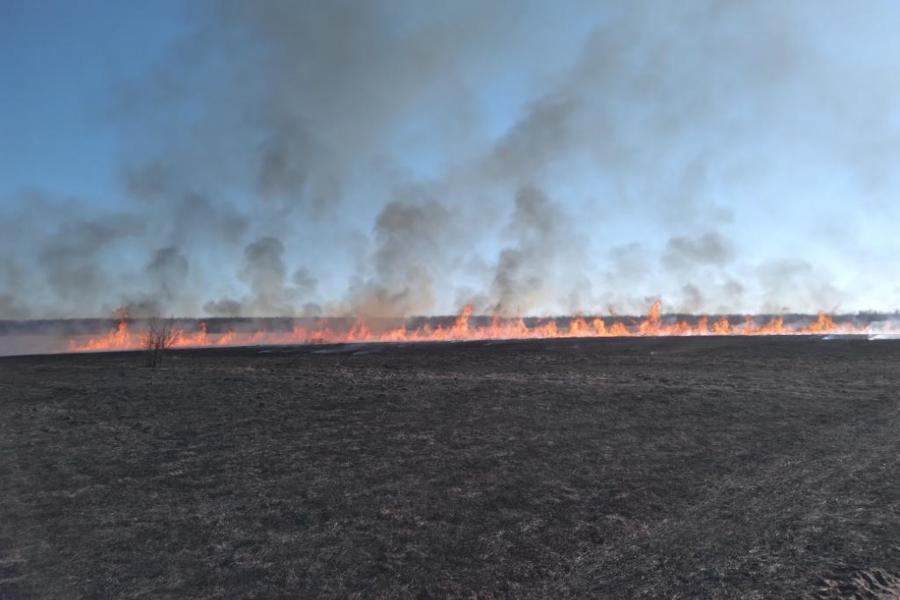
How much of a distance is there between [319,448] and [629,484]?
5.65 metres

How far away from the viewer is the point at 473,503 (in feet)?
30.3

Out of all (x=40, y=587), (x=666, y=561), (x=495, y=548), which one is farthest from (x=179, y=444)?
(x=666, y=561)

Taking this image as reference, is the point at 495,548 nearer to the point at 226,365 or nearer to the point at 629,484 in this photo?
the point at 629,484

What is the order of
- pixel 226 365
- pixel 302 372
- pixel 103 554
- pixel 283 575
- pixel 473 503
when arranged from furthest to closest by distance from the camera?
pixel 226 365 → pixel 302 372 → pixel 473 503 → pixel 103 554 → pixel 283 575

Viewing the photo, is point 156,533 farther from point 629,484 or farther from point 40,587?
point 629,484

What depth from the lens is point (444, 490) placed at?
388 inches

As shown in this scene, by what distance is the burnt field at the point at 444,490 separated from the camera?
6.76 meters

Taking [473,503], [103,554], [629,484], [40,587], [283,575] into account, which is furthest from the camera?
[629,484]

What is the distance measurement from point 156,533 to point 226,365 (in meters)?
19.8

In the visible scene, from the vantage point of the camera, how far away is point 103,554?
24.0 feet

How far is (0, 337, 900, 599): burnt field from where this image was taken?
6762mm

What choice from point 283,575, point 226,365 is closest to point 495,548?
point 283,575

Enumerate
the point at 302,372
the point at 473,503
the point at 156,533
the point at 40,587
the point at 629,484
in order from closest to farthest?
the point at 40,587 < the point at 156,533 < the point at 473,503 < the point at 629,484 < the point at 302,372

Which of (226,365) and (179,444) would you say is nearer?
(179,444)
